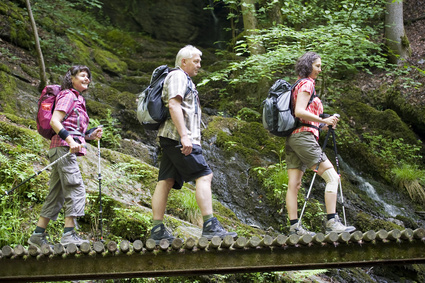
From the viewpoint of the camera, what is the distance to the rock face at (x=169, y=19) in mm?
19703

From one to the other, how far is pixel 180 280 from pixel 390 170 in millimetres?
7083

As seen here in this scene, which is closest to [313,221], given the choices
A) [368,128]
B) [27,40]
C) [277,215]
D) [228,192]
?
[277,215]

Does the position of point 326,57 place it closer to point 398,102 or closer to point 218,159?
point 218,159

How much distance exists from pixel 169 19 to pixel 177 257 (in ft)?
57.2

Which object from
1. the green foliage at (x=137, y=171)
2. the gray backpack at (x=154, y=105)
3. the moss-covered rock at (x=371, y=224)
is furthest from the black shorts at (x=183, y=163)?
the moss-covered rock at (x=371, y=224)

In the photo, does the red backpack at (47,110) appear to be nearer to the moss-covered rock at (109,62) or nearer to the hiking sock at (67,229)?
the hiking sock at (67,229)

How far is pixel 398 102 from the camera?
42.1ft

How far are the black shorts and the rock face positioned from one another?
16.1 metres

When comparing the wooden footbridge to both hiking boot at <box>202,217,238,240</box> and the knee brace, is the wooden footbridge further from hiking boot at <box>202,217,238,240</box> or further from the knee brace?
the knee brace

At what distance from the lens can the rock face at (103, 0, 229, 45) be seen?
64.6 ft

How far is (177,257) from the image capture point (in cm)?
438

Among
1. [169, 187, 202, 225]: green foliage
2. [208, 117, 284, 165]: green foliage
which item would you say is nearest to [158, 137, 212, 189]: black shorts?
[169, 187, 202, 225]: green foliage

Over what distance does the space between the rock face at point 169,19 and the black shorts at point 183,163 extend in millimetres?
16059

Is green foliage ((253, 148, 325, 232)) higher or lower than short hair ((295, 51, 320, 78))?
lower
